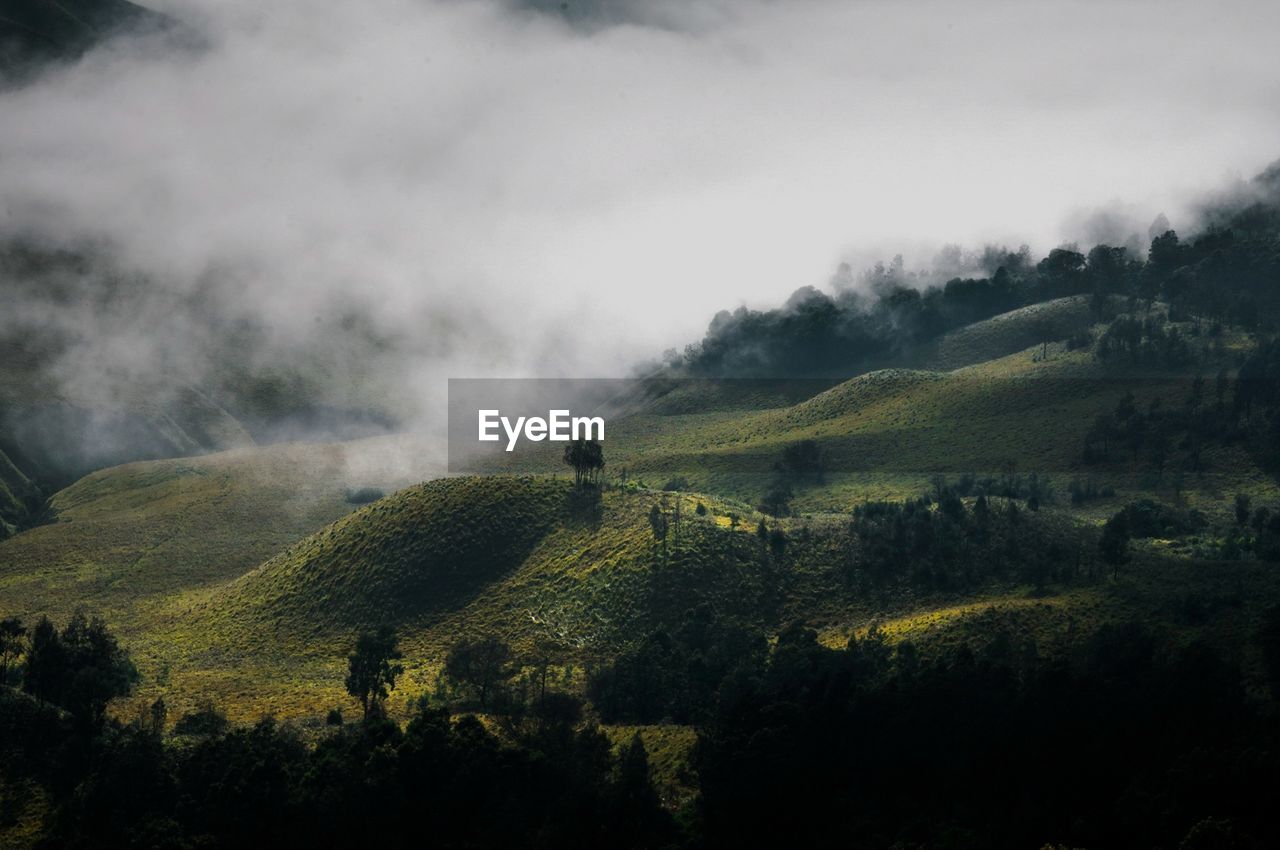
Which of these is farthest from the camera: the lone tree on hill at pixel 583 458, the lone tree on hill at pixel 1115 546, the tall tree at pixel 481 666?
the lone tree on hill at pixel 583 458

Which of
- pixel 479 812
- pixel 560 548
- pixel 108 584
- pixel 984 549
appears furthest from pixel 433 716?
pixel 108 584

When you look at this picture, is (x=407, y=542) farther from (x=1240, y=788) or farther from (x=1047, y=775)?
(x=1240, y=788)

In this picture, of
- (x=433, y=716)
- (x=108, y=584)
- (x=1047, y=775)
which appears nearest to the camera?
(x=1047, y=775)

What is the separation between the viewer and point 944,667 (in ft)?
315

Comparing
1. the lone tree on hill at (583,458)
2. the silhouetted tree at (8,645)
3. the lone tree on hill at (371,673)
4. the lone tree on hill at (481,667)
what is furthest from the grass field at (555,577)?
the silhouetted tree at (8,645)

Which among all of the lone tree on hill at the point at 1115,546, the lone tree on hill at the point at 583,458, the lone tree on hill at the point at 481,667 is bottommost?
the lone tree on hill at the point at 481,667

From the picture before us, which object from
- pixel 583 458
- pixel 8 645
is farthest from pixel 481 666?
pixel 583 458

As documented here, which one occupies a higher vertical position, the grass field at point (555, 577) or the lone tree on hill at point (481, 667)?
the grass field at point (555, 577)

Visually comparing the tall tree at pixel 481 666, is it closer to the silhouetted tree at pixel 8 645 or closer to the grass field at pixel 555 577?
the grass field at pixel 555 577

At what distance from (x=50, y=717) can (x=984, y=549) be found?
93.3 meters

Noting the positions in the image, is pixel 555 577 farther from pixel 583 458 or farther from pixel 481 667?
pixel 481 667

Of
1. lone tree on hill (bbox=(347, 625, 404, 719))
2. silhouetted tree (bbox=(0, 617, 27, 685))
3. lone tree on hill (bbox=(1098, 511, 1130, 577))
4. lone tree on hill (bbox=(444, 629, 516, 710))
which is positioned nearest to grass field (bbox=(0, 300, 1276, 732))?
lone tree on hill (bbox=(1098, 511, 1130, 577))

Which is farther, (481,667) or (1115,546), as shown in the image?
(1115,546)

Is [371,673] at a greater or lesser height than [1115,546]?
lesser
